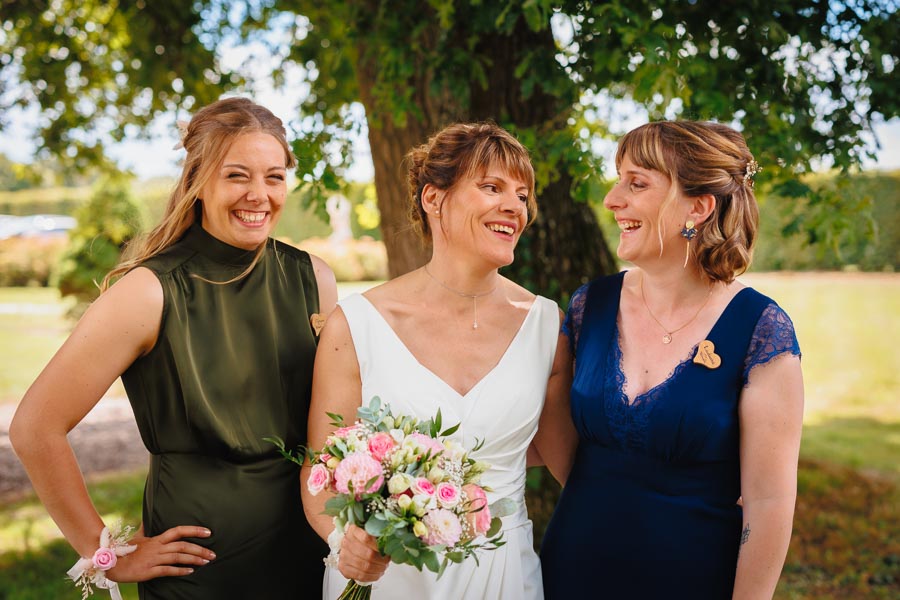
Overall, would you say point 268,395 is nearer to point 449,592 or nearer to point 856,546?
point 449,592

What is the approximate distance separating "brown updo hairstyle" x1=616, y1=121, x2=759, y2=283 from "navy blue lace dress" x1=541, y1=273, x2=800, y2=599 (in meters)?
0.16

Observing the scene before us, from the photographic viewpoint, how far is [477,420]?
281 cm

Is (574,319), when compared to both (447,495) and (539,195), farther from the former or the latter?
(539,195)

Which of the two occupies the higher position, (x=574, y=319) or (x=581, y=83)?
(x=581, y=83)

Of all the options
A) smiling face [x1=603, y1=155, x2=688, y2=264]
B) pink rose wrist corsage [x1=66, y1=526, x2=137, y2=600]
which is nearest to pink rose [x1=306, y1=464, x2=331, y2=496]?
pink rose wrist corsage [x1=66, y1=526, x2=137, y2=600]

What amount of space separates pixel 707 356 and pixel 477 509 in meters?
0.95

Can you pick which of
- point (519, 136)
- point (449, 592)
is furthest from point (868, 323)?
point (449, 592)

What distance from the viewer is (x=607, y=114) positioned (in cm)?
645

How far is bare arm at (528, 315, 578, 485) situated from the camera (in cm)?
311

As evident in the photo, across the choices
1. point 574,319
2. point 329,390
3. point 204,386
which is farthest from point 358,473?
point 574,319

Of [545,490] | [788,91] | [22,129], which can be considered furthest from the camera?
[22,129]

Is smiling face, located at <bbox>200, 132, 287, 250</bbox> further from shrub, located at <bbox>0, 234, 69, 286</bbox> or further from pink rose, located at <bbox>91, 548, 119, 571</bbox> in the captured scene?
shrub, located at <bbox>0, 234, 69, 286</bbox>

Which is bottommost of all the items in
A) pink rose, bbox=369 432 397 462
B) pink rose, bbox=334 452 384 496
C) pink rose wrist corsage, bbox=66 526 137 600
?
pink rose wrist corsage, bbox=66 526 137 600

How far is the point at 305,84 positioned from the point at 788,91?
189 inches
